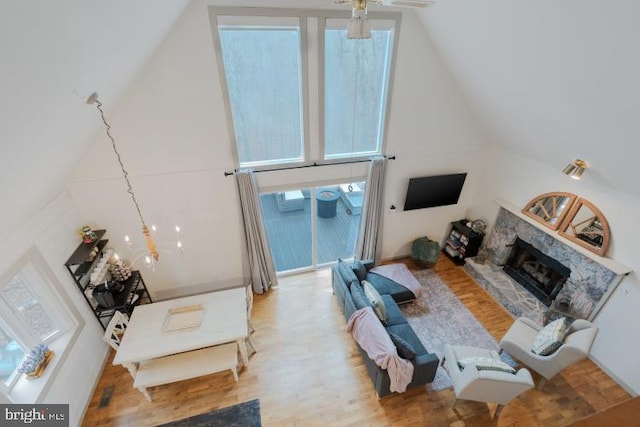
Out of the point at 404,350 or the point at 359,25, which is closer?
the point at 359,25

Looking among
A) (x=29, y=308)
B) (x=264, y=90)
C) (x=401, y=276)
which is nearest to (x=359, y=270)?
(x=401, y=276)

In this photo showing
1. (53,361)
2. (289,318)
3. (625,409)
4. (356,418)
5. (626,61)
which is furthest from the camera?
(289,318)

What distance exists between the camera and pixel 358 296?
4.23 metres

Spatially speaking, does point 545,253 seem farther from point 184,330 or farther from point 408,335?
point 184,330

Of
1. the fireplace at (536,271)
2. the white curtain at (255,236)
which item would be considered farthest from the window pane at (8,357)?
the fireplace at (536,271)

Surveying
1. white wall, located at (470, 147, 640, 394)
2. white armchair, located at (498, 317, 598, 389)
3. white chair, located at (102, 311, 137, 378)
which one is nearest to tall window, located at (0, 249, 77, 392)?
white chair, located at (102, 311, 137, 378)

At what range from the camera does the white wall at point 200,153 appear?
3656mm

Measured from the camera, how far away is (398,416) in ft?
11.7

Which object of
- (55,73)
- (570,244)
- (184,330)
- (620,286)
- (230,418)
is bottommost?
(230,418)

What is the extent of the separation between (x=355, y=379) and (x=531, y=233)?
3.73m

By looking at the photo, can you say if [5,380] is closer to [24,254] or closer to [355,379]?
[24,254]

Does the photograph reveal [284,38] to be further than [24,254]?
Yes

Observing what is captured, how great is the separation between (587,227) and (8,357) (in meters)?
7.17

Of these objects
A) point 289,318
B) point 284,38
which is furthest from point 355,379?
point 284,38
